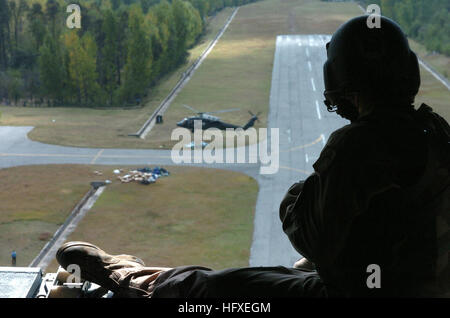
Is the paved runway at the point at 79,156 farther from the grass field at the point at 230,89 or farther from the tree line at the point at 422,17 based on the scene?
the tree line at the point at 422,17

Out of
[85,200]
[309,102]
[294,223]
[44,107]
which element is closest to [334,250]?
[294,223]

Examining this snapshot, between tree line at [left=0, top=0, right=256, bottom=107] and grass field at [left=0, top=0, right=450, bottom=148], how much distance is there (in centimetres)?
171

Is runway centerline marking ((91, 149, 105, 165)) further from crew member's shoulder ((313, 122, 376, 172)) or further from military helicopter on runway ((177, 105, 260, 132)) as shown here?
crew member's shoulder ((313, 122, 376, 172))

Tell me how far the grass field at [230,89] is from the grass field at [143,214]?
156 inches

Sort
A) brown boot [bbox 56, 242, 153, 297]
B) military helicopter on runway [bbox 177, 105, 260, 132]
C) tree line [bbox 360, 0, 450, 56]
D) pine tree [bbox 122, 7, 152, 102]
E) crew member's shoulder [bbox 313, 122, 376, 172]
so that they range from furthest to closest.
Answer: pine tree [bbox 122, 7, 152, 102] < military helicopter on runway [bbox 177, 105, 260, 132] < tree line [bbox 360, 0, 450, 56] < brown boot [bbox 56, 242, 153, 297] < crew member's shoulder [bbox 313, 122, 376, 172]

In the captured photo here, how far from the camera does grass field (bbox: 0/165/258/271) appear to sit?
14430 millimetres

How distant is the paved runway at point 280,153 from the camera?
15297 mm

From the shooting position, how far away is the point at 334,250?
1.88 meters

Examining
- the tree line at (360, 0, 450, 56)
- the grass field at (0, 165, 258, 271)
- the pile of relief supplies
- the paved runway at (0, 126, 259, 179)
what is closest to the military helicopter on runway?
the paved runway at (0, 126, 259, 179)

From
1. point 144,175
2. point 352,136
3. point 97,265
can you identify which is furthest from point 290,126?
point 352,136

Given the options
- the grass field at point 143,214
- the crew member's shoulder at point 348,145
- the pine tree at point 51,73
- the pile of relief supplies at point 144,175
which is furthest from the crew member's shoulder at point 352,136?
the pine tree at point 51,73

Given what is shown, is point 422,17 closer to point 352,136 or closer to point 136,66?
point 136,66
